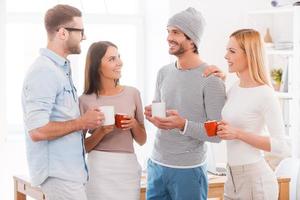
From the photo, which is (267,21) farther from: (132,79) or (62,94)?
(62,94)

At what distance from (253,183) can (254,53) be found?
61cm

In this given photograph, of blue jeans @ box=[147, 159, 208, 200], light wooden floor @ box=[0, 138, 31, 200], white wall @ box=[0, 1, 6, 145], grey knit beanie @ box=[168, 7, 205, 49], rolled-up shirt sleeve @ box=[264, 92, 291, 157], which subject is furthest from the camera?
light wooden floor @ box=[0, 138, 31, 200]

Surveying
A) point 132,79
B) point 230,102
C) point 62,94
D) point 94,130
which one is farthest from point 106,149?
point 132,79

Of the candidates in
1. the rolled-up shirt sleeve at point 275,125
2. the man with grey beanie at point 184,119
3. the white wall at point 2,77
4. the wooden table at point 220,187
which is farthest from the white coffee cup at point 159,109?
the white wall at point 2,77

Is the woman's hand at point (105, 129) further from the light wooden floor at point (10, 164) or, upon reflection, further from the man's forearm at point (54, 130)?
the light wooden floor at point (10, 164)

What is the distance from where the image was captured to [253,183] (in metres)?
3.22

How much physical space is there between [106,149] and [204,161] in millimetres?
531

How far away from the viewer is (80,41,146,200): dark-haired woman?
11.1 ft

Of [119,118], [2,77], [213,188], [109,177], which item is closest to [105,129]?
[119,118]

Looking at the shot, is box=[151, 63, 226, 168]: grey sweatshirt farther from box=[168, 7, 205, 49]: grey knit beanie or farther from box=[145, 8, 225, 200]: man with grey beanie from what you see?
box=[168, 7, 205, 49]: grey knit beanie

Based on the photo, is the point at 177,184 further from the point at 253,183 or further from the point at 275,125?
the point at 275,125

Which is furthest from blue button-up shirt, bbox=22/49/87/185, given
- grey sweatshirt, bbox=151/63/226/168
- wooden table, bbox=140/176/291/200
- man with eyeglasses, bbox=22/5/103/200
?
wooden table, bbox=140/176/291/200

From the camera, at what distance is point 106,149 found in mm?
3420

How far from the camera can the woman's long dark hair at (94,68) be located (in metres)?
3.49
